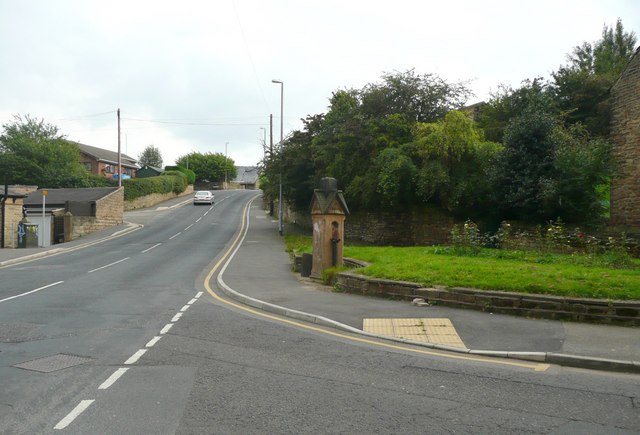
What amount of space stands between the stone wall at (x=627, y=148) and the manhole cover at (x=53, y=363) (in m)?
20.1

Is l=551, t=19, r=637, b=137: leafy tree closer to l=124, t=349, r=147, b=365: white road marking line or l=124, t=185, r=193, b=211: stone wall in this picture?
l=124, t=349, r=147, b=365: white road marking line

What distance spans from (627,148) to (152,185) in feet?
184

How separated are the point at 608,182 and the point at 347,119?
14.5 metres

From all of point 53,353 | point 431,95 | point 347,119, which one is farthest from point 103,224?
point 53,353

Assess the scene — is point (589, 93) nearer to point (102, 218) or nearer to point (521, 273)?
point (521, 273)

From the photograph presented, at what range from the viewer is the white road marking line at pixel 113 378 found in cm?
618

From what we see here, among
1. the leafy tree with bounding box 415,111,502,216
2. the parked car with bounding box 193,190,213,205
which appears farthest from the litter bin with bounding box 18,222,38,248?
the parked car with bounding box 193,190,213,205

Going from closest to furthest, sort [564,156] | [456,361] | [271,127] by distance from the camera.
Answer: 1. [456,361]
2. [564,156]
3. [271,127]

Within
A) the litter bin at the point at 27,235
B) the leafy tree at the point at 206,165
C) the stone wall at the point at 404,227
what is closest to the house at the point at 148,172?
the leafy tree at the point at 206,165

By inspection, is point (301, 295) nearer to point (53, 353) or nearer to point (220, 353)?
point (220, 353)

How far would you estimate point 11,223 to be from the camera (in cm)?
3534

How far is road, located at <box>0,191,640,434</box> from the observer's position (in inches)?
201

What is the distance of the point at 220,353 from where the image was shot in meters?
7.87

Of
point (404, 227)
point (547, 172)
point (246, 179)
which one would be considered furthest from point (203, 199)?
point (246, 179)
